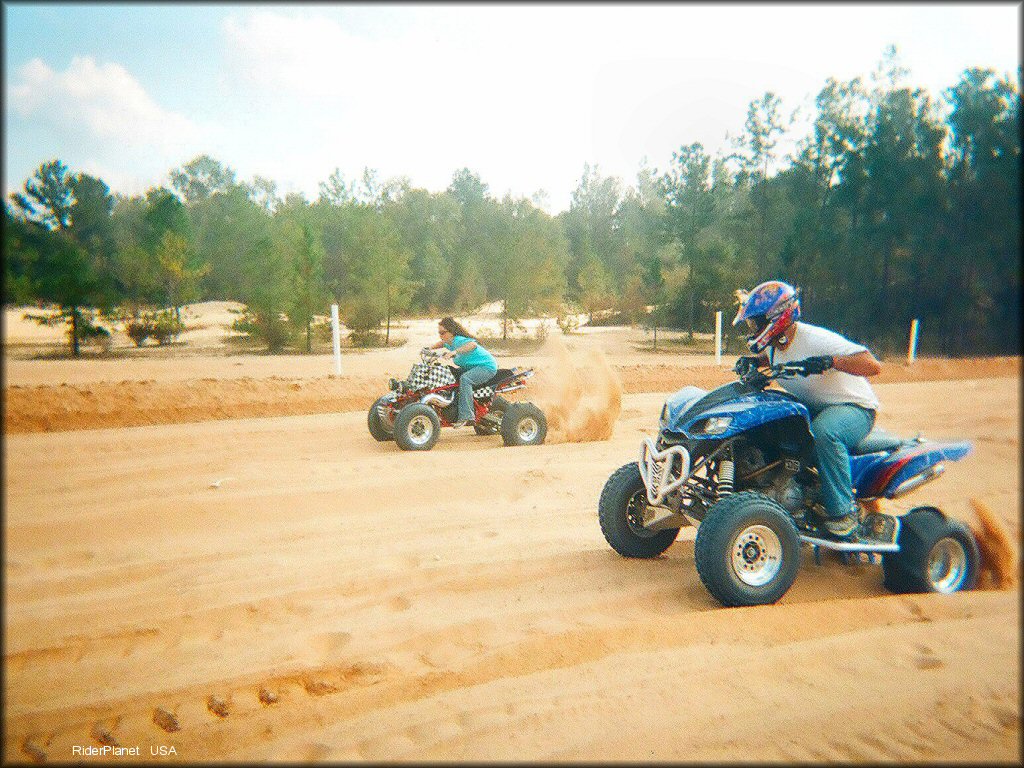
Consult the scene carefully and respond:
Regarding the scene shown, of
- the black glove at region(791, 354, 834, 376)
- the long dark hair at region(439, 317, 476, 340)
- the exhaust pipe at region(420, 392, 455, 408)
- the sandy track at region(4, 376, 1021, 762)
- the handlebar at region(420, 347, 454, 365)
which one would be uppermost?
the long dark hair at region(439, 317, 476, 340)

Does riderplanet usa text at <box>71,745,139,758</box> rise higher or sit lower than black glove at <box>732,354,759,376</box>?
lower

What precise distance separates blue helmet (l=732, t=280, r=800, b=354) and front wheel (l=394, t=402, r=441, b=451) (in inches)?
198

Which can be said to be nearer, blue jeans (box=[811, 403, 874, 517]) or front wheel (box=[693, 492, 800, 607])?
front wheel (box=[693, 492, 800, 607])

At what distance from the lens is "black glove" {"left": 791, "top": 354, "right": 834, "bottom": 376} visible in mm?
3795

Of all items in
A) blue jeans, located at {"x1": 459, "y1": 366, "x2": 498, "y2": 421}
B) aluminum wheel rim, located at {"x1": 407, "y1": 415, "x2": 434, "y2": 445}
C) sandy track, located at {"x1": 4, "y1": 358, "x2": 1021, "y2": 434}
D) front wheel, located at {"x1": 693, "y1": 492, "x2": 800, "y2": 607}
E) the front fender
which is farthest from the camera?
sandy track, located at {"x1": 4, "y1": 358, "x2": 1021, "y2": 434}

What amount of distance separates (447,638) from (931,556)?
286 cm

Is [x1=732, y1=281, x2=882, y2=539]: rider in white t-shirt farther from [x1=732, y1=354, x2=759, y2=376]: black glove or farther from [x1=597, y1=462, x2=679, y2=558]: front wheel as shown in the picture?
[x1=597, y1=462, x2=679, y2=558]: front wheel

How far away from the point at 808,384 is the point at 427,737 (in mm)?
3095

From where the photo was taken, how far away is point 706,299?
47.8 feet

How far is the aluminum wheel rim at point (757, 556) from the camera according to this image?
3789 millimetres

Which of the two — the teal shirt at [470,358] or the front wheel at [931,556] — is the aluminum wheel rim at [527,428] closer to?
→ the teal shirt at [470,358]

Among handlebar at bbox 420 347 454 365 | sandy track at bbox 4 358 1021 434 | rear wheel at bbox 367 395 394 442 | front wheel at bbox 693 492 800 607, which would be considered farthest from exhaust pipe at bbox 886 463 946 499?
rear wheel at bbox 367 395 394 442

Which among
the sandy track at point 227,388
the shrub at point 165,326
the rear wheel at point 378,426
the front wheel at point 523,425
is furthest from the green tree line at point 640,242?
the front wheel at point 523,425

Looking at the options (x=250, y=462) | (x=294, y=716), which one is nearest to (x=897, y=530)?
(x=294, y=716)
